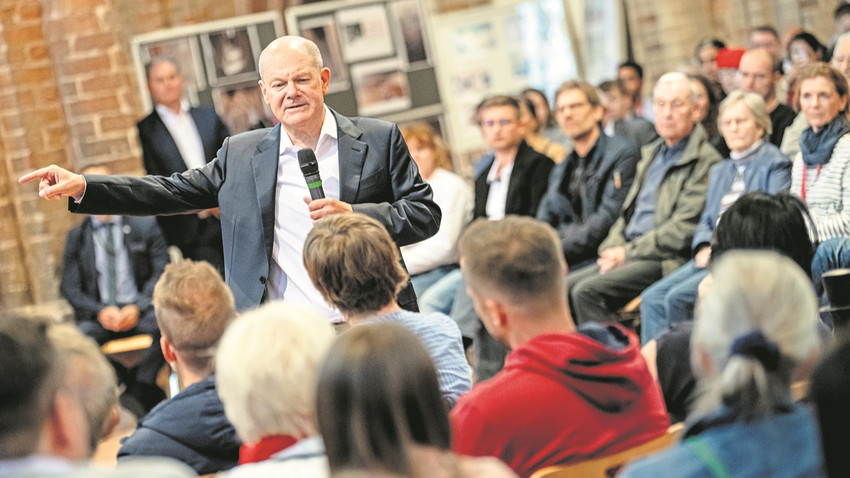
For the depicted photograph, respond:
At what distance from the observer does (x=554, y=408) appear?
236 cm

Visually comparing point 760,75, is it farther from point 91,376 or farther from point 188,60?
point 91,376

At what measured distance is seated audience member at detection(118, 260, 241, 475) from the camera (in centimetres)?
297

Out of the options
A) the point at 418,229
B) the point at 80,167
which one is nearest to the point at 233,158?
the point at 418,229

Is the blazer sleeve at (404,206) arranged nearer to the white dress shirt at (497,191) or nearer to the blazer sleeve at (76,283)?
the white dress shirt at (497,191)

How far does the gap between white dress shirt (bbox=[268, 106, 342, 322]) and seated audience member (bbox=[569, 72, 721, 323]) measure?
8.27 ft

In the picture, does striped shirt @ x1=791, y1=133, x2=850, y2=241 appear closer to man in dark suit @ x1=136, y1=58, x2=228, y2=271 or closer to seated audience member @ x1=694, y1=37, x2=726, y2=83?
man in dark suit @ x1=136, y1=58, x2=228, y2=271

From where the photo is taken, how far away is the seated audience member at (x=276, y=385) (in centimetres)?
203

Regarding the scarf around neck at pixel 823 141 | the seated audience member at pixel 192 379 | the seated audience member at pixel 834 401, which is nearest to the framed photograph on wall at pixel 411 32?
the scarf around neck at pixel 823 141

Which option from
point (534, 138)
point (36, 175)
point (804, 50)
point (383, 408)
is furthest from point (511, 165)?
point (383, 408)

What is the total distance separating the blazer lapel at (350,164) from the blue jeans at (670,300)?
217cm

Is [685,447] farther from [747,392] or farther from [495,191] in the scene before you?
[495,191]

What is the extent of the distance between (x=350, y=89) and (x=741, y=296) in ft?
25.6

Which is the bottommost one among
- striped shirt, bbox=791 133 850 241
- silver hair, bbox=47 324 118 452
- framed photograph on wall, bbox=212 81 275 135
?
striped shirt, bbox=791 133 850 241

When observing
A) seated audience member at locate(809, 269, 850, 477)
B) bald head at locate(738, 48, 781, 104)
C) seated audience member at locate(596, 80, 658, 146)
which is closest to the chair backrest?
seated audience member at locate(809, 269, 850, 477)
